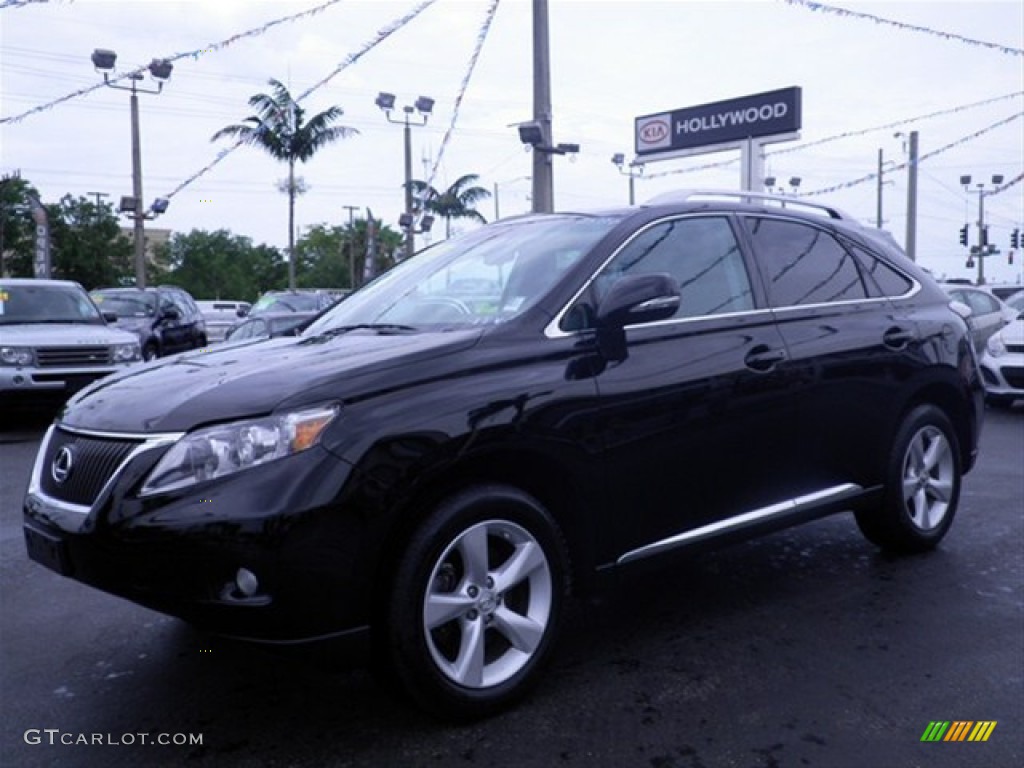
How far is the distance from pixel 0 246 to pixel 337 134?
28257 mm

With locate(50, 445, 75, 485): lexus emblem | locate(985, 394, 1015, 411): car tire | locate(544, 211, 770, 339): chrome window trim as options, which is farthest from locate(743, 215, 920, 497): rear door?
locate(985, 394, 1015, 411): car tire

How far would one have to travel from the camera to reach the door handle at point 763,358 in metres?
3.88

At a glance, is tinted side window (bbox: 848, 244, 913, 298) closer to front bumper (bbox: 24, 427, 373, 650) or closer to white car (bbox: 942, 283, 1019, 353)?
front bumper (bbox: 24, 427, 373, 650)

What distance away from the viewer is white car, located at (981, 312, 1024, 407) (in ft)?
34.1

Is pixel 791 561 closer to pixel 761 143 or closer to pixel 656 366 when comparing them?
pixel 656 366

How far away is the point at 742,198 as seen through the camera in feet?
14.6

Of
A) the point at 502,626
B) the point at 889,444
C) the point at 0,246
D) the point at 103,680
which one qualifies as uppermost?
the point at 0,246

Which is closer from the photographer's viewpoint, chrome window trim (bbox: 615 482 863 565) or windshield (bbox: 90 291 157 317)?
chrome window trim (bbox: 615 482 863 565)

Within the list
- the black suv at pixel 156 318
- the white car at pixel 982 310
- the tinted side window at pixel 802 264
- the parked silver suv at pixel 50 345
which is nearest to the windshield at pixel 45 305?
the parked silver suv at pixel 50 345

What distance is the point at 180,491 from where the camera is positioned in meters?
2.70

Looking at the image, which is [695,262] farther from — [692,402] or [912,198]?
[912,198]

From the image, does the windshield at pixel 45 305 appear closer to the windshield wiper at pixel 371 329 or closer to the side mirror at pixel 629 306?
the windshield wiper at pixel 371 329

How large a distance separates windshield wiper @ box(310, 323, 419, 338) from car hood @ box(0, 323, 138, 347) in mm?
7118

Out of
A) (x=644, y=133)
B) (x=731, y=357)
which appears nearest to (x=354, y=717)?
(x=731, y=357)
